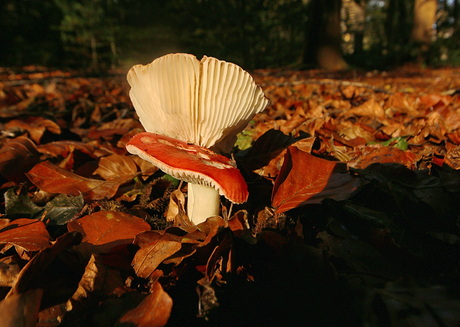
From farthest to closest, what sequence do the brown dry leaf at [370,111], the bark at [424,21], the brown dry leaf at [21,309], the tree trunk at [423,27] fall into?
1. the bark at [424,21]
2. the tree trunk at [423,27]
3. the brown dry leaf at [370,111]
4. the brown dry leaf at [21,309]

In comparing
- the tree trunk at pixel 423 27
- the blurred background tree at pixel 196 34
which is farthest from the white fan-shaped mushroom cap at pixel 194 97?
the tree trunk at pixel 423 27

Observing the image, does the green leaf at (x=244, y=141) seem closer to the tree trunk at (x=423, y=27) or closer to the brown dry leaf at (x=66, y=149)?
the brown dry leaf at (x=66, y=149)

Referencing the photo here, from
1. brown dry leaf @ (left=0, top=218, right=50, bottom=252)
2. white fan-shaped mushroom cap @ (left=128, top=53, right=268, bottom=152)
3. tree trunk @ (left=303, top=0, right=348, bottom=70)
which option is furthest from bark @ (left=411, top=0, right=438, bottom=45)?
brown dry leaf @ (left=0, top=218, right=50, bottom=252)

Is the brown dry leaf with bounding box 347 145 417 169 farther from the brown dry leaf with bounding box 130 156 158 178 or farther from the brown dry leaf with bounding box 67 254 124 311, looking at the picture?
the brown dry leaf with bounding box 67 254 124 311

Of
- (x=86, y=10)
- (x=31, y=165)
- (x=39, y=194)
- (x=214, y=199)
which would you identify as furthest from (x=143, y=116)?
(x=86, y=10)

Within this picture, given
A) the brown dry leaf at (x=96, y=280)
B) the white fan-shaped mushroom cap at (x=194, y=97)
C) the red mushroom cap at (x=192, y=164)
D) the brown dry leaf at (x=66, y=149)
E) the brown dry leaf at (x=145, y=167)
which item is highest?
the white fan-shaped mushroom cap at (x=194, y=97)

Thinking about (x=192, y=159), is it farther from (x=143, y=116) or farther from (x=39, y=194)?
(x=39, y=194)
